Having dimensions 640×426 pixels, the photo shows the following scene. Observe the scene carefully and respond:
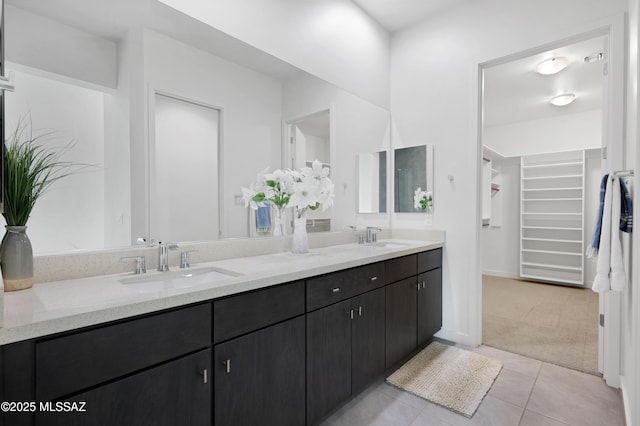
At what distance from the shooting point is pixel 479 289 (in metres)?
2.59

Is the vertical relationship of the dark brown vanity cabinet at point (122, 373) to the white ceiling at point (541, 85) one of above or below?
below

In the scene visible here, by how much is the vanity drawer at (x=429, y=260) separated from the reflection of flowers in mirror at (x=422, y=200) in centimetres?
40

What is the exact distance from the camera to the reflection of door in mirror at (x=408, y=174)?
2.86 m

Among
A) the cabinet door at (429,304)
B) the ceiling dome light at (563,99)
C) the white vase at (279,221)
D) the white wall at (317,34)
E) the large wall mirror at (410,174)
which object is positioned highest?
the ceiling dome light at (563,99)

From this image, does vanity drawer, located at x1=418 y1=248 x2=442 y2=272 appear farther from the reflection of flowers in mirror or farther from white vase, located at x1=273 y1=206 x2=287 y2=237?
white vase, located at x1=273 y1=206 x2=287 y2=237

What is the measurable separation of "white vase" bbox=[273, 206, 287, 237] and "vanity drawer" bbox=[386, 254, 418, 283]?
71cm

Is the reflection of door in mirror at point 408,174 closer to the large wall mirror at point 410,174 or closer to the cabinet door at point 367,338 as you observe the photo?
the large wall mirror at point 410,174

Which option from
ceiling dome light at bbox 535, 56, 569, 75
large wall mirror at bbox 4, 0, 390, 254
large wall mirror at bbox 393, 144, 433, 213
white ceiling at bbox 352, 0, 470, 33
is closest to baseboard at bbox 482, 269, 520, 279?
ceiling dome light at bbox 535, 56, 569, 75

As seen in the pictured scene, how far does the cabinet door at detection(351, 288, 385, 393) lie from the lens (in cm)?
174

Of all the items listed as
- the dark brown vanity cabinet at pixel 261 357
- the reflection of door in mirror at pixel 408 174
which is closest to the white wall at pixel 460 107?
the reflection of door in mirror at pixel 408 174

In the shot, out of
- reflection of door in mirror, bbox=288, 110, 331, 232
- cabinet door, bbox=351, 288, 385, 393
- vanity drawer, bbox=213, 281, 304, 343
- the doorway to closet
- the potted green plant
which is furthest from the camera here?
the doorway to closet

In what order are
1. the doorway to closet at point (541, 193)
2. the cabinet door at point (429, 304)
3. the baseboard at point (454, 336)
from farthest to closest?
the doorway to closet at point (541, 193) → the baseboard at point (454, 336) → the cabinet door at point (429, 304)

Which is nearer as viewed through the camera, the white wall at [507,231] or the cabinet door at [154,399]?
the cabinet door at [154,399]

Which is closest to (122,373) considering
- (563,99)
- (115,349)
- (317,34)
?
(115,349)
